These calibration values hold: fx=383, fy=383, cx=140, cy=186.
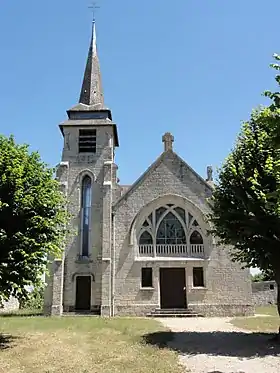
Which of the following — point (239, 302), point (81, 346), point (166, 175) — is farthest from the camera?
point (166, 175)

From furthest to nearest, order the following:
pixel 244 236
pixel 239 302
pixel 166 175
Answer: pixel 166 175 < pixel 239 302 < pixel 244 236

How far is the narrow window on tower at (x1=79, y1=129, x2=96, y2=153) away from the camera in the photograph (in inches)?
1164

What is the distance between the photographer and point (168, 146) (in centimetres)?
2888

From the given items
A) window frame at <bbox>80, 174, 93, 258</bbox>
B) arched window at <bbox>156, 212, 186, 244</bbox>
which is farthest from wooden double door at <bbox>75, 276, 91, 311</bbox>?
arched window at <bbox>156, 212, 186, 244</bbox>

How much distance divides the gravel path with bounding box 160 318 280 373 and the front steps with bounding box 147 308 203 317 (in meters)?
7.54

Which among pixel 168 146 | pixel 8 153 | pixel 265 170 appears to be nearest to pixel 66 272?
pixel 168 146

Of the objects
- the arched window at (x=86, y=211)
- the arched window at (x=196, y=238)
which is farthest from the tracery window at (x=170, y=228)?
the arched window at (x=86, y=211)

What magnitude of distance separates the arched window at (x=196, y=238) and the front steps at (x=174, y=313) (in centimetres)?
453

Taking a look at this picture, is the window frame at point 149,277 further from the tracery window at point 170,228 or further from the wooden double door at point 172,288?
the tracery window at point 170,228

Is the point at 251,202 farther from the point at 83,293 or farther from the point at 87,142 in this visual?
the point at 87,142

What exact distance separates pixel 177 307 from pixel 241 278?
4795 millimetres

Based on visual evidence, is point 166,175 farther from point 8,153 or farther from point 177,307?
point 8,153

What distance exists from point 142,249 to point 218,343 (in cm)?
1314

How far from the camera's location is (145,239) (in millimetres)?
27000
